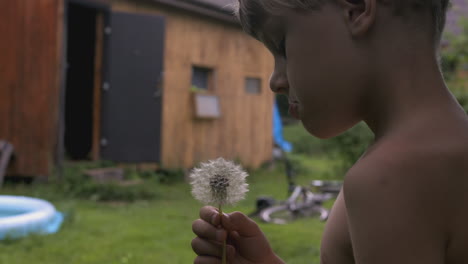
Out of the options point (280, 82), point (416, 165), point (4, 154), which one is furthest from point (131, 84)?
point (416, 165)

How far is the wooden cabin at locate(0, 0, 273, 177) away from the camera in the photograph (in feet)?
24.8

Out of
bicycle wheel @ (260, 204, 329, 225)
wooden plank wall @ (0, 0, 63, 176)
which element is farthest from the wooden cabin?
bicycle wheel @ (260, 204, 329, 225)

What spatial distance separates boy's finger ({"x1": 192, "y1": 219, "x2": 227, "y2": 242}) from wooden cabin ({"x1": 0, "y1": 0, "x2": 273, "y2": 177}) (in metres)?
7.02

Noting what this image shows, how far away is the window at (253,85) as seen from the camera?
36.9ft

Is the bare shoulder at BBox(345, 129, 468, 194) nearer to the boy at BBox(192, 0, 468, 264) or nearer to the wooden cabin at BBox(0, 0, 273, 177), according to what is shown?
the boy at BBox(192, 0, 468, 264)

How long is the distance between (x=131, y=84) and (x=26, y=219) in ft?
14.7

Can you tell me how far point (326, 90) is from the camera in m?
0.77

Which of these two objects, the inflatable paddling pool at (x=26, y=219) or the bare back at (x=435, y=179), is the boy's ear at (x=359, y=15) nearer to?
the bare back at (x=435, y=179)

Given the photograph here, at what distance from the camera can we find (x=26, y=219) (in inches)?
183

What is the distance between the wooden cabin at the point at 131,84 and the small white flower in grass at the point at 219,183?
700 cm

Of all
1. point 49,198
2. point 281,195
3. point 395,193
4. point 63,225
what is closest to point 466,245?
point 395,193

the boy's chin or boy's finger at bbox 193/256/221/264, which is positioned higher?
the boy's chin

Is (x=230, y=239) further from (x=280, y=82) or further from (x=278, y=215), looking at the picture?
(x=278, y=215)

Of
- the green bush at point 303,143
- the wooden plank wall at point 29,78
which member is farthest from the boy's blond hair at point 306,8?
the green bush at point 303,143
